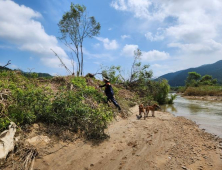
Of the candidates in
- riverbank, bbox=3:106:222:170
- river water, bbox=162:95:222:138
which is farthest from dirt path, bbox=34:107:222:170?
river water, bbox=162:95:222:138

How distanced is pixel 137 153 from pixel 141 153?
0.10m

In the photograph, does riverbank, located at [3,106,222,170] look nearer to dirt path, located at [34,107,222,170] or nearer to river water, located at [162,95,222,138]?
dirt path, located at [34,107,222,170]

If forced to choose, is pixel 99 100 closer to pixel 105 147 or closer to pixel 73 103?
pixel 73 103

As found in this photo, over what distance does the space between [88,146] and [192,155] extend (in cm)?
258

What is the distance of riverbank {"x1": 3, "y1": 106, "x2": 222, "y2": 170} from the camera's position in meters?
3.26

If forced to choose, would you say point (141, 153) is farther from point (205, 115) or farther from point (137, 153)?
point (205, 115)

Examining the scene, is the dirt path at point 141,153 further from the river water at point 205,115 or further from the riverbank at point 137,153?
the river water at point 205,115

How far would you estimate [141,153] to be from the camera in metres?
3.81

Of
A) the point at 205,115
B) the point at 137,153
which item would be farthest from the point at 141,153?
the point at 205,115

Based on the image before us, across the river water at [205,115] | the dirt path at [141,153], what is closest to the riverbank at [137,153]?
the dirt path at [141,153]

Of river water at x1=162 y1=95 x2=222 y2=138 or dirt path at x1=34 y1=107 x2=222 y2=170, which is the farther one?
river water at x1=162 y1=95 x2=222 y2=138

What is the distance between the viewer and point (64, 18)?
59.9ft

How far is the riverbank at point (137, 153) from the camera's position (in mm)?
3258

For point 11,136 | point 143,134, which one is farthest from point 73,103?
point 143,134
